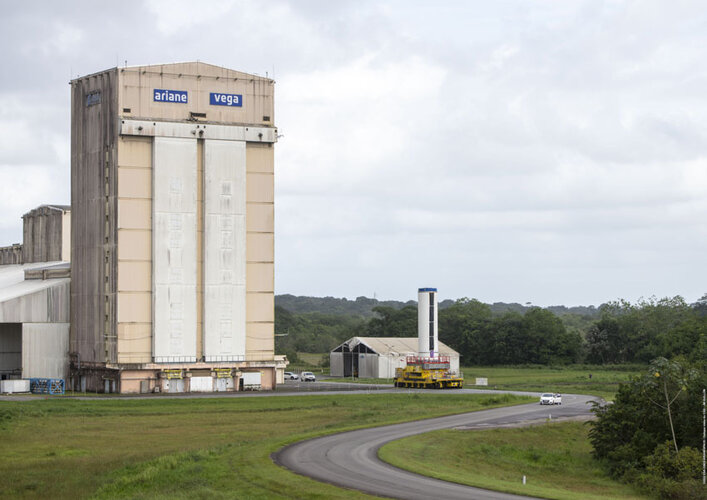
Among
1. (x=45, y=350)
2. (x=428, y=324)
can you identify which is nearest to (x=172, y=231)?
(x=45, y=350)

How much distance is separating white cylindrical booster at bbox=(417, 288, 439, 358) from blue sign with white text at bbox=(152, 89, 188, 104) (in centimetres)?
3953

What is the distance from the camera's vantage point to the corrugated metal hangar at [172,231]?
10694cm

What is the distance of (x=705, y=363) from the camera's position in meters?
71.2

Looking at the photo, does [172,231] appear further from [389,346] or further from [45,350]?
[389,346]

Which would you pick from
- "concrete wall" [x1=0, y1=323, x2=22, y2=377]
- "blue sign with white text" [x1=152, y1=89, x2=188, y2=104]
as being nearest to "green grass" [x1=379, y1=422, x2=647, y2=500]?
"blue sign with white text" [x1=152, y1=89, x2=188, y2=104]

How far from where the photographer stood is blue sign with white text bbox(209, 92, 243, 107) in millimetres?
112000

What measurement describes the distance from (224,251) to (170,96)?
61.9 ft

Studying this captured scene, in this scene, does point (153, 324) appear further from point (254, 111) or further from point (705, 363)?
point (705, 363)

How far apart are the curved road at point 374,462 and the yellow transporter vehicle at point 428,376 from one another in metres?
36.7

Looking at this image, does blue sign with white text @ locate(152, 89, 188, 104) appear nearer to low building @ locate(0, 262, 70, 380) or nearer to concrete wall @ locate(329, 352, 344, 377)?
low building @ locate(0, 262, 70, 380)

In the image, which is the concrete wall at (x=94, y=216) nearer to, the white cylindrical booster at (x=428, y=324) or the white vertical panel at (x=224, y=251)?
the white vertical panel at (x=224, y=251)

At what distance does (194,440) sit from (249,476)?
58.2ft

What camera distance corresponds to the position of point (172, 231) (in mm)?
108438

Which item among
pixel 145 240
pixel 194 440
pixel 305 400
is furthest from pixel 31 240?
pixel 194 440
